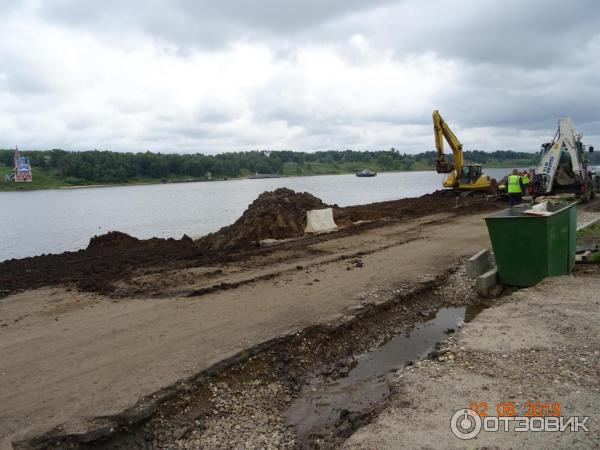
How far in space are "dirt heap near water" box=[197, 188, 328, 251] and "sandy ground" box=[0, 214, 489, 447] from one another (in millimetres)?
4494

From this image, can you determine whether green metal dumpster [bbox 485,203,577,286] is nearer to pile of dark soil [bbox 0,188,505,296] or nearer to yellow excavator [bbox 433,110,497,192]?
pile of dark soil [bbox 0,188,505,296]

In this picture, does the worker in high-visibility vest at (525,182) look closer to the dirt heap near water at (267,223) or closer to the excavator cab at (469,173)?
the excavator cab at (469,173)

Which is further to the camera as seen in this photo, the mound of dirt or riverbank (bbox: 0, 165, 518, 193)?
riverbank (bbox: 0, 165, 518, 193)

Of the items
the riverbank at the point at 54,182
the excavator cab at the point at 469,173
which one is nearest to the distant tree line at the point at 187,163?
the riverbank at the point at 54,182

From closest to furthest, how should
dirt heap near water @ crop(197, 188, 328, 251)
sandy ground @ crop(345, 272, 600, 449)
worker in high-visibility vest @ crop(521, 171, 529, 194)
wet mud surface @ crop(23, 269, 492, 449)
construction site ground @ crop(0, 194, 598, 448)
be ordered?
1. sandy ground @ crop(345, 272, 600, 449)
2. wet mud surface @ crop(23, 269, 492, 449)
3. construction site ground @ crop(0, 194, 598, 448)
4. dirt heap near water @ crop(197, 188, 328, 251)
5. worker in high-visibility vest @ crop(521, 171, 529, 194)

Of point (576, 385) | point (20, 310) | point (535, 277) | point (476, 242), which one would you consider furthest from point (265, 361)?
point (476, 242)

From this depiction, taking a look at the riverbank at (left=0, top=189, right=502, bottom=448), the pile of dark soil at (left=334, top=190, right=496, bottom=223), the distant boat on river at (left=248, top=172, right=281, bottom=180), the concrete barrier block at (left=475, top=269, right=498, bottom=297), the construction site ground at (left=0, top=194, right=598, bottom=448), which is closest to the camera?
the construction site ground at (left=0, top=194, right=598, bottom=448)

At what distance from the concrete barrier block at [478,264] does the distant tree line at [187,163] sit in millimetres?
91828

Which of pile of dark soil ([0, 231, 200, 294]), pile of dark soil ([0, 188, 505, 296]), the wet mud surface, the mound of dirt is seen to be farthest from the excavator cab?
the wet mud surface

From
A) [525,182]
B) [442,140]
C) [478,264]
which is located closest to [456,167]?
[442,140]

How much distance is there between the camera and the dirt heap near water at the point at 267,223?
17953 mm

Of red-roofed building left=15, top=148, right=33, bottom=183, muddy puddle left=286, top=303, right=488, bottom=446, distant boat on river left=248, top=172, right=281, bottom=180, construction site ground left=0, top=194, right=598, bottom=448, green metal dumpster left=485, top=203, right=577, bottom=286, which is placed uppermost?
red-roofed building left=15, top=148, right=33, bottom=183

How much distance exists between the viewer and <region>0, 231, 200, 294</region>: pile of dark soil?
11594 mm

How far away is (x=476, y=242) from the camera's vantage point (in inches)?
529
